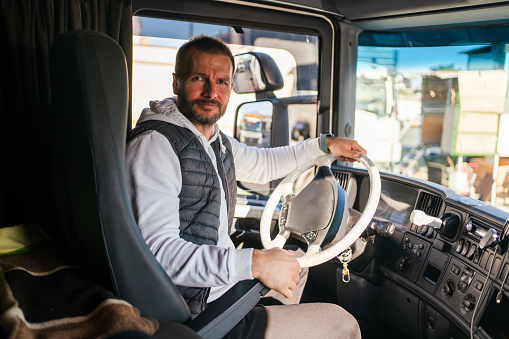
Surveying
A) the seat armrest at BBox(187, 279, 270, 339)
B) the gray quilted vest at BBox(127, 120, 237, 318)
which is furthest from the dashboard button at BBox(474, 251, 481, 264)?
the gray quilted vest at BBox(127, 120, 237, 318)

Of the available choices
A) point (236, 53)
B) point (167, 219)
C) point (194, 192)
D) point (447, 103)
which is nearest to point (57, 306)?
point (167, 219)

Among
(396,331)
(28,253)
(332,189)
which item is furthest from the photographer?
(396,331)

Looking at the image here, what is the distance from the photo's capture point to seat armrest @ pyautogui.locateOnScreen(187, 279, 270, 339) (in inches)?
52.0

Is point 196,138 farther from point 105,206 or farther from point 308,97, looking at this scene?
point 308,97

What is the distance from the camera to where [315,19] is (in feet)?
8.95

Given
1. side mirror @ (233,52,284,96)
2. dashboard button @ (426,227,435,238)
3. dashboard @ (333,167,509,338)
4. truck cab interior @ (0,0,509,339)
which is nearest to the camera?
truck cab interior @ (0,0,509,339)

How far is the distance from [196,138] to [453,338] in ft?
4.91

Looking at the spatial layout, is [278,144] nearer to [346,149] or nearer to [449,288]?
[346,149]

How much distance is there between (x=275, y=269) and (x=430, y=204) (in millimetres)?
1081

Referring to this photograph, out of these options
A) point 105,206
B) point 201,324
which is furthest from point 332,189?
point 105,206

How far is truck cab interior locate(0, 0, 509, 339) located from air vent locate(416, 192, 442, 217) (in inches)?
0.4

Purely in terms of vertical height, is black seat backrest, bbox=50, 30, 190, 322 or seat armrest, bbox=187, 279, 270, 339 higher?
black seat backrest, bbox=50, 30, 190, 322

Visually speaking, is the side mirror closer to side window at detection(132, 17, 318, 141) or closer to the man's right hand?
side window at detection(132, 17, 318, 141)

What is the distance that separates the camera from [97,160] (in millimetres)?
1036
